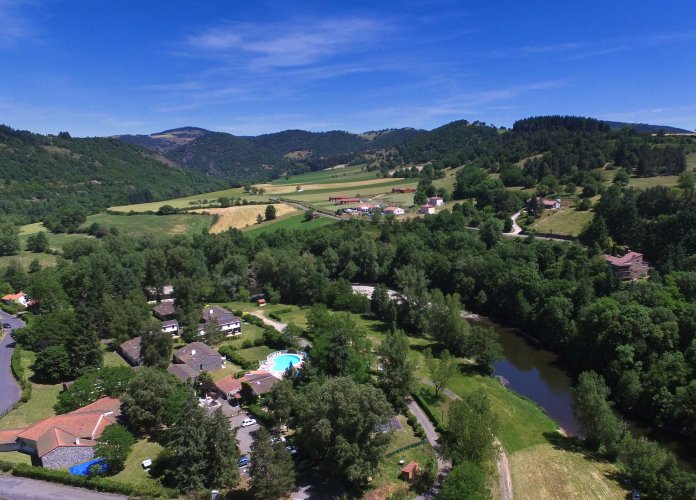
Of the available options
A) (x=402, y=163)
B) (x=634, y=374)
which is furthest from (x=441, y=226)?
(x=402, y=163)

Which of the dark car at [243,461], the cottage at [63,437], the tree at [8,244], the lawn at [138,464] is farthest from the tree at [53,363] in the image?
the tree at [8,244]

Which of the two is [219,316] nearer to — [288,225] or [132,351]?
[132,351]

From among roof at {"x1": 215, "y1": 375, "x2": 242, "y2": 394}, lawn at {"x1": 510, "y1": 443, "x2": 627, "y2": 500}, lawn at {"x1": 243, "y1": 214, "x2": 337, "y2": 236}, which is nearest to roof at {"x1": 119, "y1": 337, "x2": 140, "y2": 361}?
roof at {"x1": 215, "y1": 375, "x2": 242, "y2": 394}

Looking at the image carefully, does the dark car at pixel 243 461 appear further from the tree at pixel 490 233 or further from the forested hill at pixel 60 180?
the forested hill at pixel 60 180

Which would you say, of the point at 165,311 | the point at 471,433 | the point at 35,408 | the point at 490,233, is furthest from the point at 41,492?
the point at 490,233

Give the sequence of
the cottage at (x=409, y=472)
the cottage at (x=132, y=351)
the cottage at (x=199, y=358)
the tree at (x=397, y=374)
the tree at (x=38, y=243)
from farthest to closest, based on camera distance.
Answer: the tree at (x=38, y=243) < the cottage at (x=132, y=351) < the cottage at (x=199, y=358) < the tree at (x=397, y=374) < the cottage at (x=409, y=472)

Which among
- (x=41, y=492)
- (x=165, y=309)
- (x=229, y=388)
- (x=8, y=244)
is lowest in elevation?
(x=229, y=388)

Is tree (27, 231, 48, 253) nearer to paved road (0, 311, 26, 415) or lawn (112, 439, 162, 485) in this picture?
paved road (0, 311, 26, 415)
